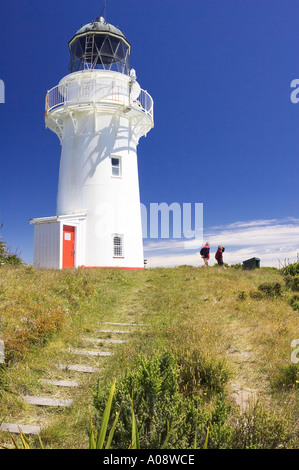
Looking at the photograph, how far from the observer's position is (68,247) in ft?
67.4

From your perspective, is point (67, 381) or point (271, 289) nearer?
point (67, 381)

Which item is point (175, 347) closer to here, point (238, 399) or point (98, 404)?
point (238, 399)

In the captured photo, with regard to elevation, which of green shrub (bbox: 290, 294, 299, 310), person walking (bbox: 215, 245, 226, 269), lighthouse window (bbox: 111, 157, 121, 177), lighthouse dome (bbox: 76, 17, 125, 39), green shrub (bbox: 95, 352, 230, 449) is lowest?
green shrub (bbox: 95, 352, 230, 449)

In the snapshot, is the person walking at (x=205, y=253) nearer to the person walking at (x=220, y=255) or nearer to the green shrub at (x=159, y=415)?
the person walking at (x=220, y=255)

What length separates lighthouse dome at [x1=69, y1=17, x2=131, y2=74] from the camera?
76.6 feet

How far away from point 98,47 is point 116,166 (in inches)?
339

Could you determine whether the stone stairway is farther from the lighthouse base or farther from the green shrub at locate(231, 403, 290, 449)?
the lighthouse base

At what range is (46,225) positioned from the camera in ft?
67.8

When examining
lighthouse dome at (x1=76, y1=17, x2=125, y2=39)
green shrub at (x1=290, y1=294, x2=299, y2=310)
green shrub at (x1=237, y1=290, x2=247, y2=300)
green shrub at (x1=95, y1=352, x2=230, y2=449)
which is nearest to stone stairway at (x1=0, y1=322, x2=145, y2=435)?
green shrub at (x1=95, y1=352, x2=230, y2=449)

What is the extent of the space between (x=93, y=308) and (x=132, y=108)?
49.8ft

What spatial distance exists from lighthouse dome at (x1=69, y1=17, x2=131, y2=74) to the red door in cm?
1153

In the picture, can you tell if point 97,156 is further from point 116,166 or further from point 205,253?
point 205,253

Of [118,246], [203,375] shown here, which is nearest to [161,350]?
[203,375]
